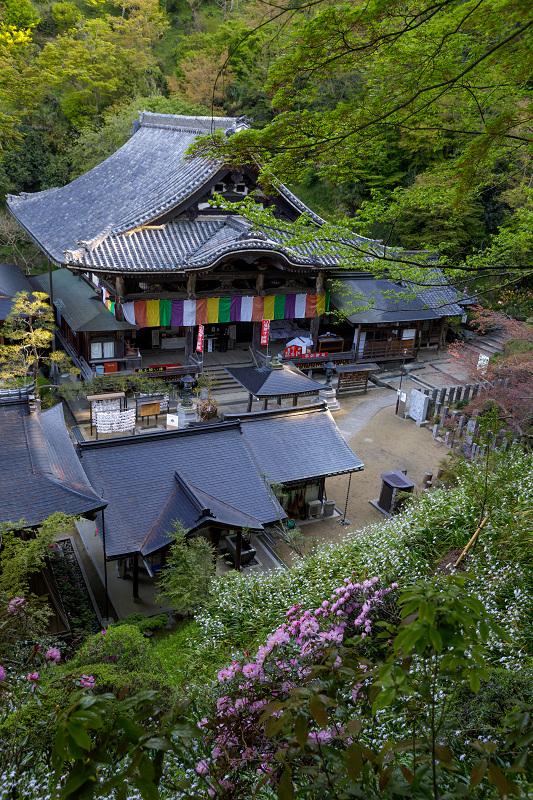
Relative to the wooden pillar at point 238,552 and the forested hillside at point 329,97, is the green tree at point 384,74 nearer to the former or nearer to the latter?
the forested hillside at point 329,97

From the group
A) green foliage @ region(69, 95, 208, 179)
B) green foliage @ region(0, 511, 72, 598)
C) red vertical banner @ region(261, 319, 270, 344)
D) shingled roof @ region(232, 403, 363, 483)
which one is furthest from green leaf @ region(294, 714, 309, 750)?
green foliage @ region(69, 95, 208, 179)

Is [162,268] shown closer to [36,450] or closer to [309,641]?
[36,450]

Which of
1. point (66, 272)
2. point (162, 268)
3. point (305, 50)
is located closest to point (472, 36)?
point (305, 50)

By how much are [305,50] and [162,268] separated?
13332mm

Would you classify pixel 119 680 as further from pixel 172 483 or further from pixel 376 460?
pixel 376 460

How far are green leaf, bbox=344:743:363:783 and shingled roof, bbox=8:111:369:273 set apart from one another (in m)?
13.8

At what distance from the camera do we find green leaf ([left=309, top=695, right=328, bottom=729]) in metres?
2.48

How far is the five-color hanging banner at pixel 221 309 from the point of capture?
19.3 metres

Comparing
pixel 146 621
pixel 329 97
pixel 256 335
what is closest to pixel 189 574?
pixel 146 621

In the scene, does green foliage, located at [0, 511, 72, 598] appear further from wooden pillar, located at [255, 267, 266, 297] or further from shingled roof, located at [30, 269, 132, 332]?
wooden pillar, located at [255, 267, 266, 297]

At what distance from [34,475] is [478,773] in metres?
8.54

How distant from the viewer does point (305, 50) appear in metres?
5.66

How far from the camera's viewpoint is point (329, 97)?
3259cm

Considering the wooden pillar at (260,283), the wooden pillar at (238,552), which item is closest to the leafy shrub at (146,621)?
the wooden pillar at (238,552)
